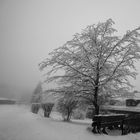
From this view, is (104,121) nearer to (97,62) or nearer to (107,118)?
(107,118)

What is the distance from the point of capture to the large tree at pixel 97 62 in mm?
11109

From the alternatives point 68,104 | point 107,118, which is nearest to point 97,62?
point 107,118

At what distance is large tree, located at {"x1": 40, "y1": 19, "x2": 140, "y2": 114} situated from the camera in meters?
11.1

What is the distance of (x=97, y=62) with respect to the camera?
11.2 meters

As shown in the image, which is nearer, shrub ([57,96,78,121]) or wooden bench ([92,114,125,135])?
wooden bench ([92,114,125,135])

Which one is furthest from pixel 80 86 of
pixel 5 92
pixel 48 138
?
pixel 5 92

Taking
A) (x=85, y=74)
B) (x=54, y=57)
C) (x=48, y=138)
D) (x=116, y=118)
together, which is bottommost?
(x=48, y=138)

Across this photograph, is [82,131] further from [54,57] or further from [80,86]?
[54,57]

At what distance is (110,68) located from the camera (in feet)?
37.6

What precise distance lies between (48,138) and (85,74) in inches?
246

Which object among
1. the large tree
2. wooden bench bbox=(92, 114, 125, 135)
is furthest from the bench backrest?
the large tree

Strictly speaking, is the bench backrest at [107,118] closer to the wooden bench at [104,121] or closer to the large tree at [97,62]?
the wooden bench at [104,121]

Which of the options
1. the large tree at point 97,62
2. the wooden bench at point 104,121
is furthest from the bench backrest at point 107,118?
the large tree at point 97,62

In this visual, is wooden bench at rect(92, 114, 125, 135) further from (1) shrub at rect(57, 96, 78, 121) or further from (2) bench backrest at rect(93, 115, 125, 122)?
(1) shrub at rect(57, 96, 78, 121)
